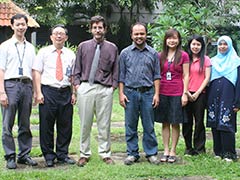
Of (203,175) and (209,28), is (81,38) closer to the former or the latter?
(209,28)

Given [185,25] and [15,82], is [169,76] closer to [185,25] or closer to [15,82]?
[15,82]

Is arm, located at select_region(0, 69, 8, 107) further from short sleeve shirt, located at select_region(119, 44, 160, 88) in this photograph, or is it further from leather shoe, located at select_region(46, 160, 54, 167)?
short sleeve shirt, located at select_region(119, 44, 160, 88)

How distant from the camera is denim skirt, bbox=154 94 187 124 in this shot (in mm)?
6109

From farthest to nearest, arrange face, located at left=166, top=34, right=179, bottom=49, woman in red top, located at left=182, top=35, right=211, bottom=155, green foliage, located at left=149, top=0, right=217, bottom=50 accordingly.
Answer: green foliage, located at left=149, top=0, right=217, bottom=50
woman in red top, located at left=182, top=35, right=211, bottom=155
face, located at left=166, top=34, right=179, bottom=49

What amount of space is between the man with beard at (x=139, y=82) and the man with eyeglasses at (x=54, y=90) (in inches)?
27.7

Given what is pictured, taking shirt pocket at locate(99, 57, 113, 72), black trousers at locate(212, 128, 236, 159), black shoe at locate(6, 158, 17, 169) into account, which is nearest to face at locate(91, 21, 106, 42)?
shirt pocket at locate(99, 57, 113, 72)

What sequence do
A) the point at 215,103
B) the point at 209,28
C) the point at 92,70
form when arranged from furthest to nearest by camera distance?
the point at 209,28
the point at 215,103
the point at 92,70

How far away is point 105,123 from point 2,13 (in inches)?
330

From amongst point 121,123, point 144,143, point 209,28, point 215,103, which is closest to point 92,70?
point 144,143

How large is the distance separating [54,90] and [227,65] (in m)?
2.35

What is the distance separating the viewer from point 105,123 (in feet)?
19.7

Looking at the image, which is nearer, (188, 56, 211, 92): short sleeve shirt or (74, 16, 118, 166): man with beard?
(74, 16, 118, 166): man with beard

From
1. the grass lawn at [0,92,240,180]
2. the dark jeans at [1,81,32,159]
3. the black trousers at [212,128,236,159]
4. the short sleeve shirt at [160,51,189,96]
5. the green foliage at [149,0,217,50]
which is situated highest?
the green foliage at [149,0,217,50]

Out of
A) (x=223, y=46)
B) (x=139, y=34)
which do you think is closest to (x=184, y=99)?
(x=223, y=46)
